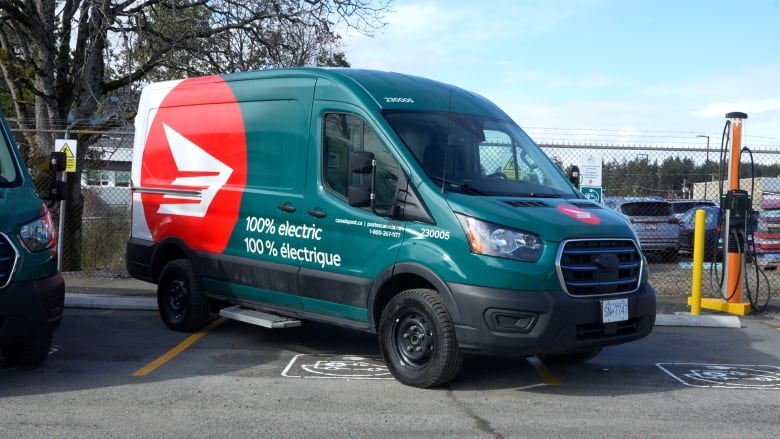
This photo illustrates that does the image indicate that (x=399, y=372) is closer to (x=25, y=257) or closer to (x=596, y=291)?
(x=596, y=291)

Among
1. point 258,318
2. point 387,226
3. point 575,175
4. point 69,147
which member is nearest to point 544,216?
point 387,226

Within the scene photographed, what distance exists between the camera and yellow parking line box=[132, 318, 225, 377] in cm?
661

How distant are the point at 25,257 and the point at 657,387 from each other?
16.4 ft

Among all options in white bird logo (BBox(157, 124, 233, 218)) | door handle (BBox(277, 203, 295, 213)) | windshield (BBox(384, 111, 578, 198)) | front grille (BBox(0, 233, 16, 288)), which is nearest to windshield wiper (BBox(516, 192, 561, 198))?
windshield (BBox(384, 111, 578, 198))

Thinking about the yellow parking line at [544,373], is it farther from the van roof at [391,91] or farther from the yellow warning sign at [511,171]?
the van roof at [391,91]

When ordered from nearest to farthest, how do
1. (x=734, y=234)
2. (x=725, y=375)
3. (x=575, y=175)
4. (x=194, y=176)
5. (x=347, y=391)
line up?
(x=347, y=391) < (x=725, y=375) < (x=194, y=176) < (x=575, y=175) < (x=734, y=234)

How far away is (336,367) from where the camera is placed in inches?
271

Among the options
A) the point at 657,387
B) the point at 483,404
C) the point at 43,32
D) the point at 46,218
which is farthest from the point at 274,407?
the point at 43,32

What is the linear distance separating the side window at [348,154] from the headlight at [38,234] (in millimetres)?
2239

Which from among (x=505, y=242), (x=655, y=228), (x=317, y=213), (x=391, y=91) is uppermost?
(x=391, y=91)

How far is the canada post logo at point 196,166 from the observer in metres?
7.71

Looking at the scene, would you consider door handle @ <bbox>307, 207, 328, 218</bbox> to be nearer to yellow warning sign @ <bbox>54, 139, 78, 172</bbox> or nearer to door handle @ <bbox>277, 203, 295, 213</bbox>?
door handle @ <bbox>277, 203, 295, 213</bbox>

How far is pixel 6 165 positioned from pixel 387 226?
123 inches

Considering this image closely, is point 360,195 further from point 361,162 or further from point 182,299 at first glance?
point 182,299
